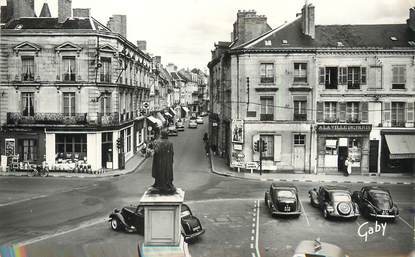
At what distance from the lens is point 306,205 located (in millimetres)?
25406

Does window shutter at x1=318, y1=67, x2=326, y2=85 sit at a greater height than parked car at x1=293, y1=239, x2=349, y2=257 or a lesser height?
greater

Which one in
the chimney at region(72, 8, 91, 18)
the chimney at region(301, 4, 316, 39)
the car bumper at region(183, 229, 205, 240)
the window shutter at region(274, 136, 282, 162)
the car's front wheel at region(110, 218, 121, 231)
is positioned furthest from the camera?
the chimney at region(72, 8, 91, 18)

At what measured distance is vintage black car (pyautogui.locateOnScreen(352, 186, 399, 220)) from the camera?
2172cm

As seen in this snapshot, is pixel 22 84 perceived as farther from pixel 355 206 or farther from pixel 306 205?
pixel 355 206

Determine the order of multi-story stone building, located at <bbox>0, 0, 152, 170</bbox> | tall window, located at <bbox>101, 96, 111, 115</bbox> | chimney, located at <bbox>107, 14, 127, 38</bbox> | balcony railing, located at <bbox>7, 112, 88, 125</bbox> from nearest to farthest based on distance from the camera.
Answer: multi-story stone building, located at <bbox>0, 0, 152, 170</bbox>
balcony railing, located at <bbox>7, 112, 88, 125</bbox>
tall window, located at <bbox>101, 96, 111, 115</bbox>
chimney, located at <bbox>107, 14, 127, 38</bbox>

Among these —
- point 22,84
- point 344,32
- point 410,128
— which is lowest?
point 410,128

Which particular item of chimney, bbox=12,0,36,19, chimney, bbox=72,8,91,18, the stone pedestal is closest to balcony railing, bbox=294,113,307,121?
chimney, bbox=72,8,91,18

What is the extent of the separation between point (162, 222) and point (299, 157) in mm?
25161

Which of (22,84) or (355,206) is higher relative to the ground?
(22,84)

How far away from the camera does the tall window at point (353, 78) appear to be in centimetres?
3594

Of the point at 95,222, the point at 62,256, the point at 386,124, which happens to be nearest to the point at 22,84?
the point at 95,222

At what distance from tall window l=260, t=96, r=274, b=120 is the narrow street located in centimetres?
630

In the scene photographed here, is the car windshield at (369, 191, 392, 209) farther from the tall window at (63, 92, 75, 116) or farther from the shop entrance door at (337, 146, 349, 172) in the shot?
the tall window at (63, 92, 75, 116)

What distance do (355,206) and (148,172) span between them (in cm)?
1858
